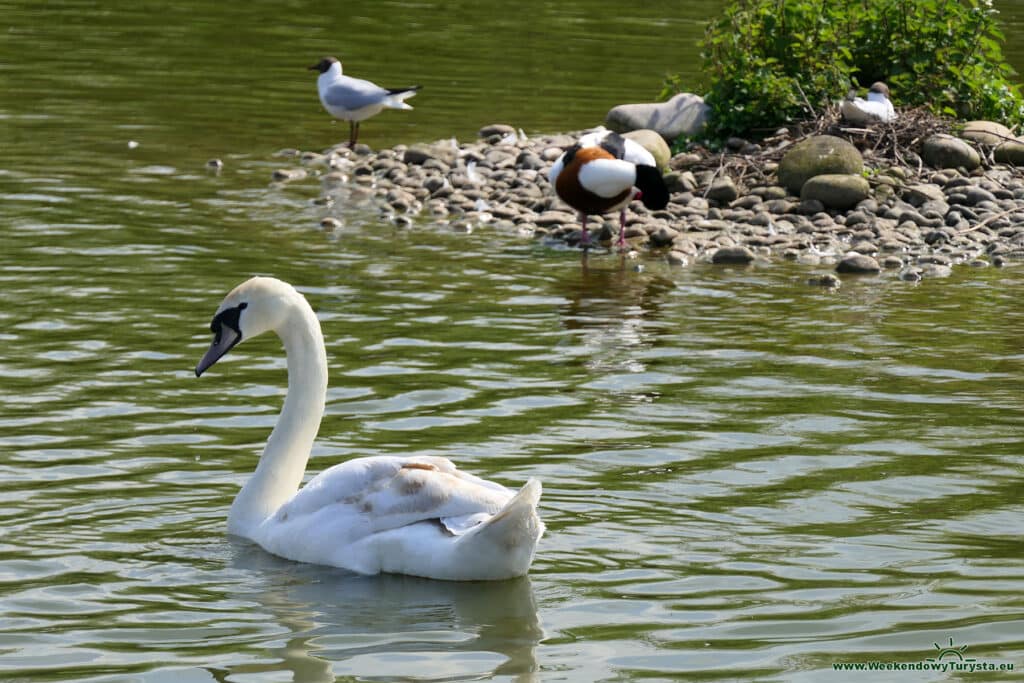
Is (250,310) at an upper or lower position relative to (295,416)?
upper

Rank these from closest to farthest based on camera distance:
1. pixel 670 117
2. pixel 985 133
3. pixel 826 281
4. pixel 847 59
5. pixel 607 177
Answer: pixel 826 281, pixel 607 177, pixel 985 133, pixel 847 59, pixel 670 117

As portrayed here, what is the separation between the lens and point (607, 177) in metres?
15.6

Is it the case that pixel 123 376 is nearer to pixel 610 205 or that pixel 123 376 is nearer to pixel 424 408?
pixel 424 408

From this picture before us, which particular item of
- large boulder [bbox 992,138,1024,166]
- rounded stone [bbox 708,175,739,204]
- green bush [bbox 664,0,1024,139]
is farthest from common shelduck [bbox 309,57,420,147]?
large boulder [bbox 992,138,1024,166]

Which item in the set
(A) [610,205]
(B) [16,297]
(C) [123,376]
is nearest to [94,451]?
(C) [123,376]

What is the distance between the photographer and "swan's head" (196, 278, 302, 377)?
7.88 m

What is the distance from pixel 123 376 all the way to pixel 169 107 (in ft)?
43.6

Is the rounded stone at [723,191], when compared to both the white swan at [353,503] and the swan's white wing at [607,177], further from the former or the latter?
the white swan at [353,503]

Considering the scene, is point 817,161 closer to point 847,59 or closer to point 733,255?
point 733,255

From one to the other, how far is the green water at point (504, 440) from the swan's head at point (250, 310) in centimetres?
85

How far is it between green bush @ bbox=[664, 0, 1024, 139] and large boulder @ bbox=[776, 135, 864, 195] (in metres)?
1.16

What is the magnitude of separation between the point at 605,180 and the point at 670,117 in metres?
4.45

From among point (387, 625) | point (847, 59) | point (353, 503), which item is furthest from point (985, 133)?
point (387, 625)

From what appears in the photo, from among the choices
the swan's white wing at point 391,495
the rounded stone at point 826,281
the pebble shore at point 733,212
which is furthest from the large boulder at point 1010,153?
the swan's white wing at point 391,495
